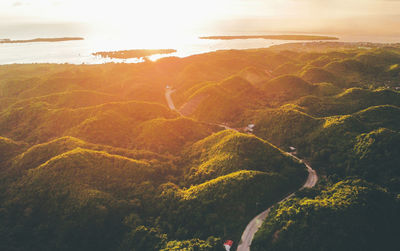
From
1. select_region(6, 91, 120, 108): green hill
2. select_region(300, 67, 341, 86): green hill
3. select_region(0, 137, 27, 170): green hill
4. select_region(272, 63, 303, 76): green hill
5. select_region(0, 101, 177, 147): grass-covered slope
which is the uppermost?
select_region(272, 63, 303, 76): green hill

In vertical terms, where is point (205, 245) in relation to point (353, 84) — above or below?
below

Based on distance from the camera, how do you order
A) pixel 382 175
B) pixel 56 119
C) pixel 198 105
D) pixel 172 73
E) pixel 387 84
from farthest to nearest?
pixel 172 73 → pixel 387 84 → pixel 198 105 → pixel 56 119 → pixel 382 175

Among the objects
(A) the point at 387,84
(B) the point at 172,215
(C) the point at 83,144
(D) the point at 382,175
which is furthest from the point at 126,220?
(A) the point at 387,84

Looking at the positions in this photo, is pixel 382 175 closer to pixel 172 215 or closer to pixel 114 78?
pixel 172 215

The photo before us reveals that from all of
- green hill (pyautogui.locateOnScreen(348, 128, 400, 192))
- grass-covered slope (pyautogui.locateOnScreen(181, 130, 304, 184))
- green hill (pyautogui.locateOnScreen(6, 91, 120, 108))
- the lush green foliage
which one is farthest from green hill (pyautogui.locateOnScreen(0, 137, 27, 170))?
green hill (pyautogui.locateOnScreen(348, 128, 400, 192))

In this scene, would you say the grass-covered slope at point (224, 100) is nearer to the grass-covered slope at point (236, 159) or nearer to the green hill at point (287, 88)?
the green hill at point (287, 88)

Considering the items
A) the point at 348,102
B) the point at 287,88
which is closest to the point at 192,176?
the point at 348,102

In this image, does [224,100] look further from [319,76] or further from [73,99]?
[73,99]

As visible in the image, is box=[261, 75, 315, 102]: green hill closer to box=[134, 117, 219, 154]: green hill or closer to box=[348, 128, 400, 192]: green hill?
box=[134, 117, 219, 154]: green hill

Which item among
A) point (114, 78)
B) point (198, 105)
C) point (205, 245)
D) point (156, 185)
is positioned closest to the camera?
point (205, 245)
